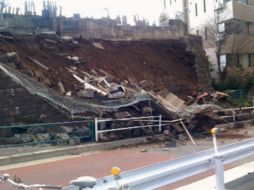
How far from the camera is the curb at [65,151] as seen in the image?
531 inches

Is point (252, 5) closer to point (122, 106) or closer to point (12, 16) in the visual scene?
point (12, 16)

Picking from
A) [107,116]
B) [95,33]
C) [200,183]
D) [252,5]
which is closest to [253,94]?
[252,5]

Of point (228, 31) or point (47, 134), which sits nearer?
point (47, 134)

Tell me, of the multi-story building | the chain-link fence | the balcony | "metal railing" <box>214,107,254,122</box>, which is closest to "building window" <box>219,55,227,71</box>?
the multi-story building

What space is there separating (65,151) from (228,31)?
3300cm

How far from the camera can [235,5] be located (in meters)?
44.9

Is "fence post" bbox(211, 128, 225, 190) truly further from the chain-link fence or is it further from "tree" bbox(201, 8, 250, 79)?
"tree" bbox(201, 8, 250, 79)

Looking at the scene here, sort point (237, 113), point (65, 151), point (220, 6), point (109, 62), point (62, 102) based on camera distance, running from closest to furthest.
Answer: point (65, 151)
point (62, 102)
point (237, 113)
point (109, 62)
point (220, 6)

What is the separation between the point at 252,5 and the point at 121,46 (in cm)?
2187

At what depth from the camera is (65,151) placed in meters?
15.1

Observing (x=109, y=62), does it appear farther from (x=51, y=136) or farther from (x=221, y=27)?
(x=221, y=27)

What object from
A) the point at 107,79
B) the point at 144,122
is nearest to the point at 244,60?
the point at 107,79

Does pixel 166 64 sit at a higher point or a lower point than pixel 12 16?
lower

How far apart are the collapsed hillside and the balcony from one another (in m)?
9.90
